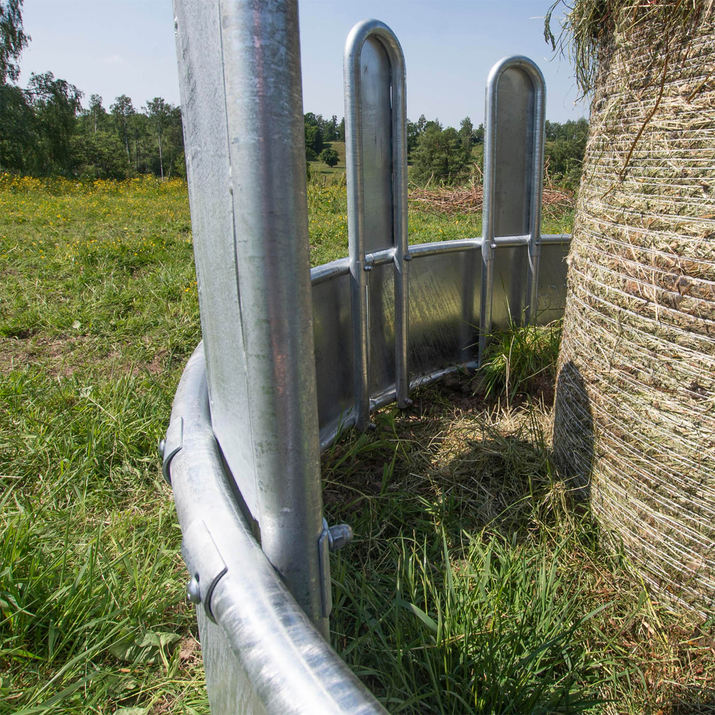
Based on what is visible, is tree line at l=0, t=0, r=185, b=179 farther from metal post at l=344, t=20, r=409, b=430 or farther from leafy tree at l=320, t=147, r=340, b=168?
metal post at l=344, t=20, r=409, b=430

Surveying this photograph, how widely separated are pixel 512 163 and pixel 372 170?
49.9 inches

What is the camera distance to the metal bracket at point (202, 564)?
70cm

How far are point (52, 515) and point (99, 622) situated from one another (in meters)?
0.68

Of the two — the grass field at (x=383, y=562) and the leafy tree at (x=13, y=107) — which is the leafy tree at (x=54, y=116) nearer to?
the leafy tree at (x=13, y=107)

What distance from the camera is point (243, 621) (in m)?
0.62

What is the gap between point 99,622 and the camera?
5.50 feet

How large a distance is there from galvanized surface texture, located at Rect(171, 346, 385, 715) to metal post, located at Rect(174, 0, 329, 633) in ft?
0.22

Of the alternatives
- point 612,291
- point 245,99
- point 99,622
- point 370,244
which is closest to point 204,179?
point 245,99

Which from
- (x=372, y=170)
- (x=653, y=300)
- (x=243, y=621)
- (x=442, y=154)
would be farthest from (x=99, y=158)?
(x=243, y=621)

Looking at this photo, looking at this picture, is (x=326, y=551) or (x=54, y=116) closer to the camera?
(x=326, y=551)

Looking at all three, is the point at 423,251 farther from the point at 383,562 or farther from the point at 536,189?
the point at 383,562

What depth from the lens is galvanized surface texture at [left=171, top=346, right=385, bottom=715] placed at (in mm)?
524

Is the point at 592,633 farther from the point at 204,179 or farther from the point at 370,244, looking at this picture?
the point at 370,244

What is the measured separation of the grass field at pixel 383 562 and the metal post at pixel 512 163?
1.72 feet
